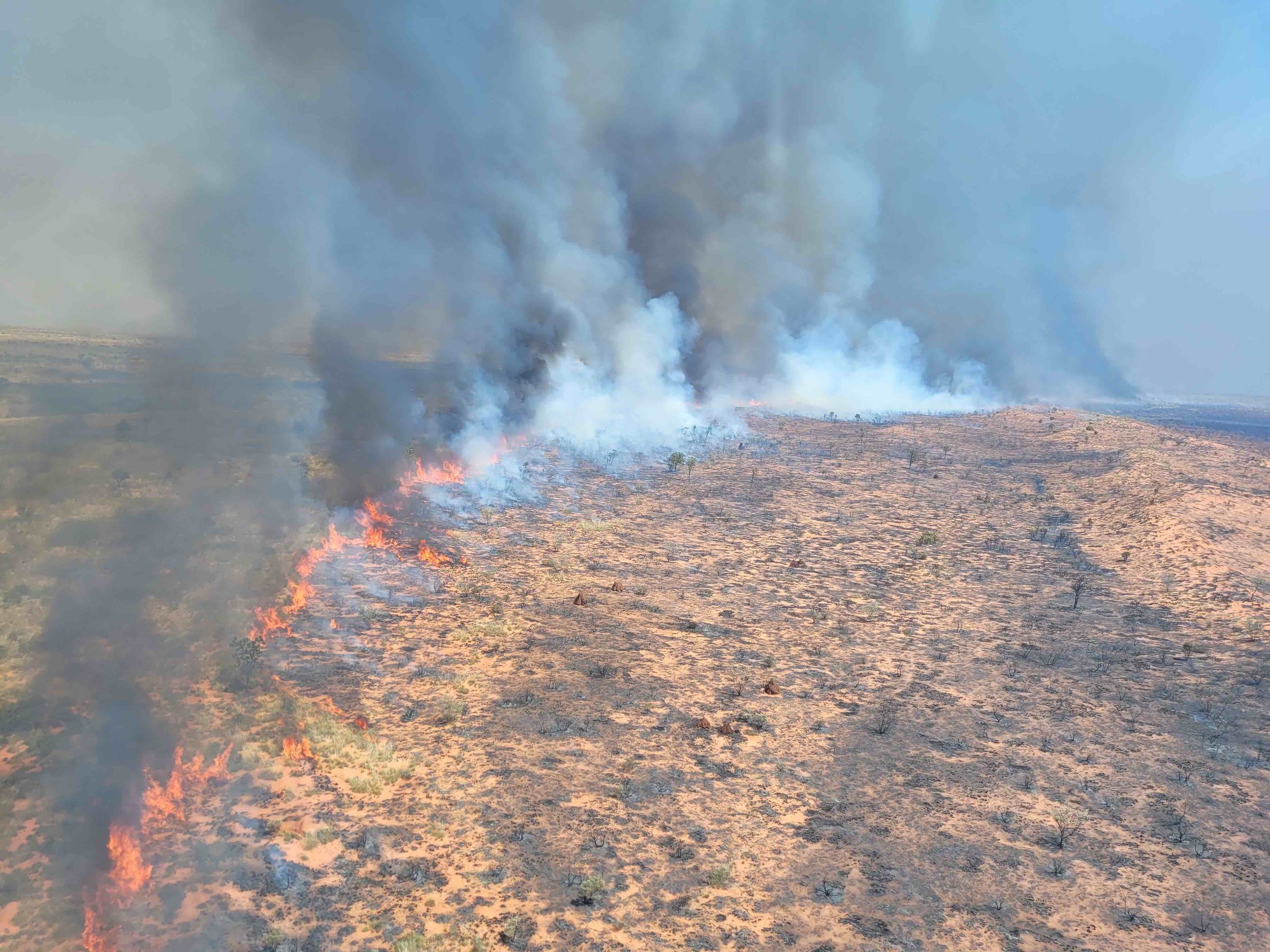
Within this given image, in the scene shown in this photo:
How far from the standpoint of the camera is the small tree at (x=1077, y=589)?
66.6 feet

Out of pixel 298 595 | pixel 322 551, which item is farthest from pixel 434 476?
pixel 298 595

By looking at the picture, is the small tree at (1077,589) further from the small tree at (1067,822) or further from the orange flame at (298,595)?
the orange flame at (298,595)

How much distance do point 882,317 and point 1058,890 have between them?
7366cm

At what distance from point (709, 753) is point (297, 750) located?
7487mm

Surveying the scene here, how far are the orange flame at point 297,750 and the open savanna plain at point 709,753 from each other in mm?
48

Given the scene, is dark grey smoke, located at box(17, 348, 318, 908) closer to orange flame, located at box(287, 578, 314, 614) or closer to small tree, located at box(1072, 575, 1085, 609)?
orange flame, located at box(287, 578, 314, 614)

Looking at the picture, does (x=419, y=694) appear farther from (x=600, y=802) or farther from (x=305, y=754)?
(x=600, y=802)

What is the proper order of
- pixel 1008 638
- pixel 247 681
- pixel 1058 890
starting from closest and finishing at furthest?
pixel 1058 890 < pixel 247 681 < pixel 1008 638

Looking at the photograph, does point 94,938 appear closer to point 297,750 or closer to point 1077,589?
point 297,750

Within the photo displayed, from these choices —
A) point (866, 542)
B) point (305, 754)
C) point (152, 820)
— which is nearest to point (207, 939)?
point (152, 820)

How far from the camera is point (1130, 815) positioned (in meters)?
11.0

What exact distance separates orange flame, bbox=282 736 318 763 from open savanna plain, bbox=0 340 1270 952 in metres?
0.05

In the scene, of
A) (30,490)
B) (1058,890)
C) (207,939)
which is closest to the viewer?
(207,939)

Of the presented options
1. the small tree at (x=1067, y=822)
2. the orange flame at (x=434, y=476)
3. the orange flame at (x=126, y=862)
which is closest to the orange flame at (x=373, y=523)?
the orange flame at (x=434, y=476)
